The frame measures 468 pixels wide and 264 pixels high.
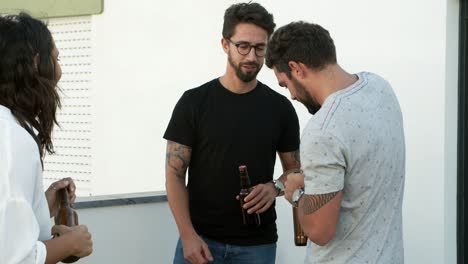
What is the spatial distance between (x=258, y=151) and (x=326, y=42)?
1.05 m

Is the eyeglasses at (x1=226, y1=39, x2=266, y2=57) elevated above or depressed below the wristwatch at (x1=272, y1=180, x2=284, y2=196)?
above

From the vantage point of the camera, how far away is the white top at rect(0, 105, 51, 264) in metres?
1.98

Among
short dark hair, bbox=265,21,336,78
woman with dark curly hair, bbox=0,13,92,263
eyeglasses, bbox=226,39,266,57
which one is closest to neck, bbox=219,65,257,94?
eyeglasses, bbox=226,39,266,57

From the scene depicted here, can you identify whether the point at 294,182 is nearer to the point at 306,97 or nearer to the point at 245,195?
the point at 306,97

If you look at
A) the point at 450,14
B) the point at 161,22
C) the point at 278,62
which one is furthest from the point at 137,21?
the point at 278,62

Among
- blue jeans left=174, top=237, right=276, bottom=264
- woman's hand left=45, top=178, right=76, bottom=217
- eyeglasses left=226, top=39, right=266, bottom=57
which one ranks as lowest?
blue jeans left=174, top=237, right=276, bottom=264

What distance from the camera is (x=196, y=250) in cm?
351

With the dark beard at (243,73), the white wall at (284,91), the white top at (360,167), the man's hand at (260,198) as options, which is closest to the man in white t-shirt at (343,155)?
the white top at (360,167)

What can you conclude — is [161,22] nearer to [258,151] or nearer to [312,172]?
[258,151]

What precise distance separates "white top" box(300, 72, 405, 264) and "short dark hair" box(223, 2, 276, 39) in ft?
3.77

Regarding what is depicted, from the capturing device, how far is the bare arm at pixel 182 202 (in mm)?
3531

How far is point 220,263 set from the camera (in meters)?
3.62

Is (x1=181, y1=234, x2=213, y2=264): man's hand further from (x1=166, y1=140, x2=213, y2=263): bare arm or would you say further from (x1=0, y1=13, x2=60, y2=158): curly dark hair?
(x1=0, y1=13, x2=60, y2=158): curly dark hair

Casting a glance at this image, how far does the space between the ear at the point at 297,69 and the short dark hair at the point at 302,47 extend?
0.04ft
